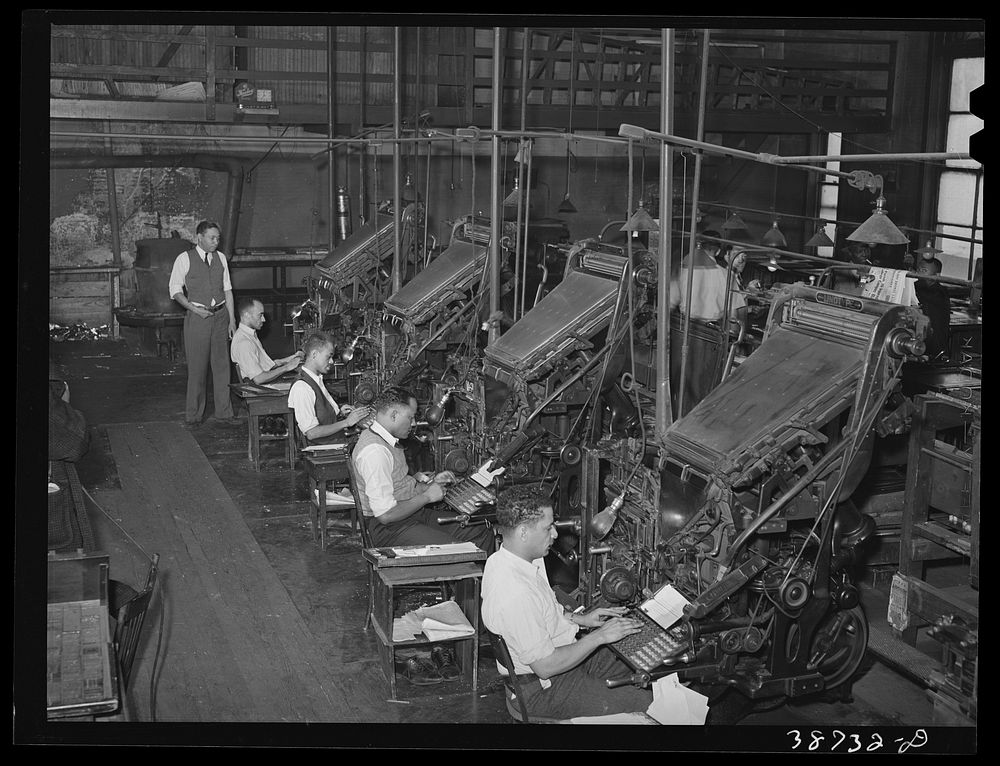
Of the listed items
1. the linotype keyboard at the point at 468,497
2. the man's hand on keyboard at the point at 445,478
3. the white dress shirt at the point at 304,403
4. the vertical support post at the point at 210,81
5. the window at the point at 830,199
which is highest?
the vertical support post at the point at 210,81

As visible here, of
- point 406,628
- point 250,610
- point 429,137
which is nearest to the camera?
point 406,628

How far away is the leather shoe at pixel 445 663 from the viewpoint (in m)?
5.16

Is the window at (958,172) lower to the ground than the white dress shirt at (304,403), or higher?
higher

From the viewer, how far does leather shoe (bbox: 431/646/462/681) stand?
5.16 meters

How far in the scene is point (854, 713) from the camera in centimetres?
487

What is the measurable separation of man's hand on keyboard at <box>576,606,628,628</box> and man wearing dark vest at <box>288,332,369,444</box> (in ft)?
9.47

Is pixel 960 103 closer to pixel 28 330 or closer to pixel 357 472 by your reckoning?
pixel 357 472

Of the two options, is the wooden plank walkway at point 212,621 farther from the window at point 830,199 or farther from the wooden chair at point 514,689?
the window at point 830,199

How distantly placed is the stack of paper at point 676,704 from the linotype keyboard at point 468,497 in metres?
1.64

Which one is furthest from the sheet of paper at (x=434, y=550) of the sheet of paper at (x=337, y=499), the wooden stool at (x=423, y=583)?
the sheet of paper at (x=337, y=499)

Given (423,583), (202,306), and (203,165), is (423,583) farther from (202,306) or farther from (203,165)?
(203,165)

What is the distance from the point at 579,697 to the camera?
4176mm

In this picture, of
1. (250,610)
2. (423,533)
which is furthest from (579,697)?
(250,610)

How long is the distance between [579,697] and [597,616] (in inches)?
12.3
